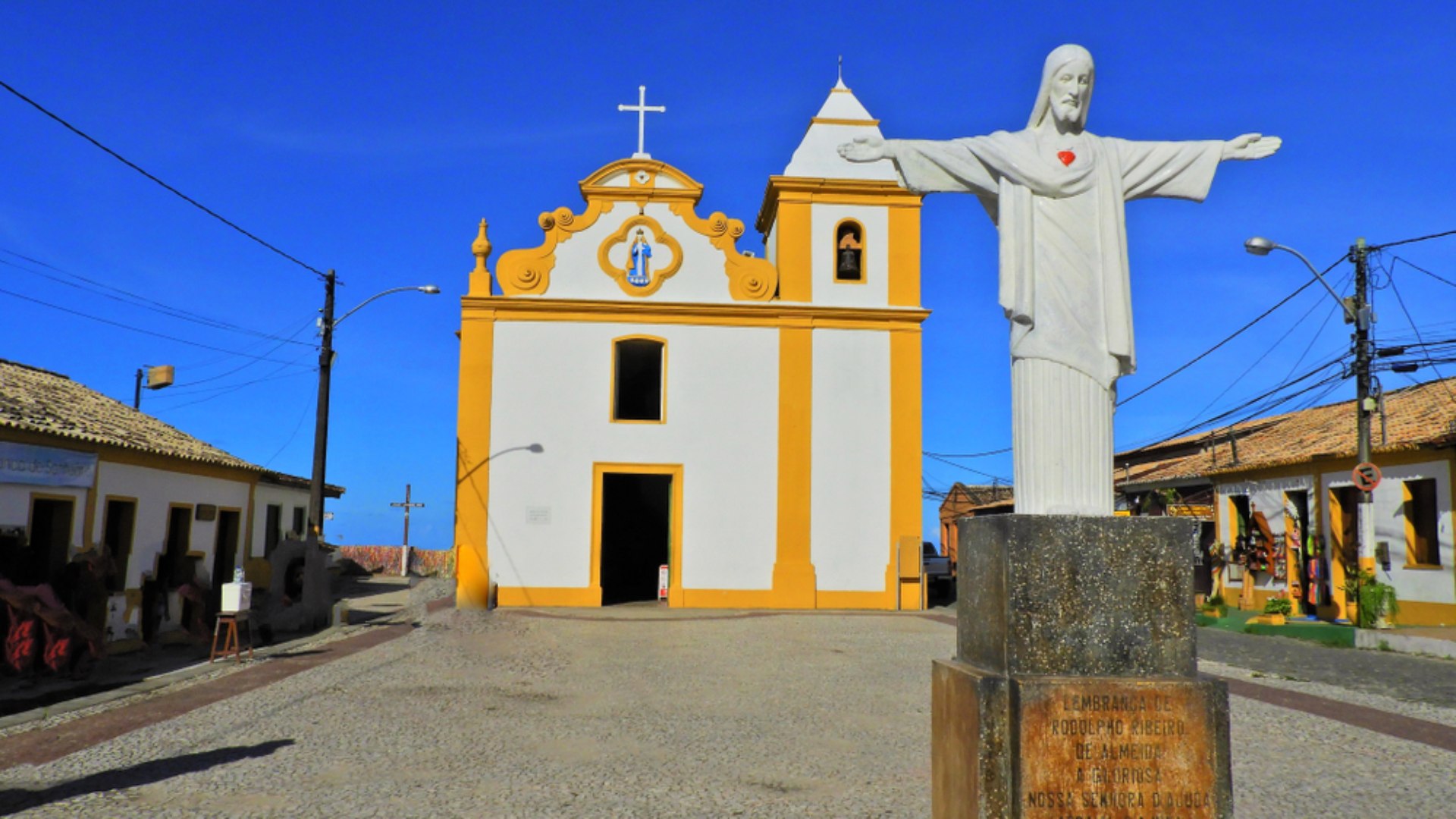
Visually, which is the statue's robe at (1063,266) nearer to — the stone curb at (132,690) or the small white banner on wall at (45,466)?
the stone curb at (132,690)

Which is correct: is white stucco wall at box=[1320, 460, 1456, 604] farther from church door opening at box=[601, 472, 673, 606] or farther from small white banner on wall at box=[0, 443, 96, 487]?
small white banner on wall at box=[0, 443, 96, 487]

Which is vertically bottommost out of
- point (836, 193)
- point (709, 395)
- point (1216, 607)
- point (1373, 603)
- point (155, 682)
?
point (155, 682)

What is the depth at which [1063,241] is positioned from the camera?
4.36m

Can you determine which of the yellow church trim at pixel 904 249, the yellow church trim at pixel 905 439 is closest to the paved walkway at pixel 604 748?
the yellow church trim at pixel 905 439

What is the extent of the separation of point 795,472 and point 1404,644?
969cm

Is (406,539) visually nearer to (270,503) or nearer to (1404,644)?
(270,503)

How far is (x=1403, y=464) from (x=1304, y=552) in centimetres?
350

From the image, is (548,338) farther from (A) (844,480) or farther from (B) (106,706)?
(B) (106,706)

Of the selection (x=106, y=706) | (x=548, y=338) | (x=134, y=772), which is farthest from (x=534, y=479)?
(x=134, y=772)

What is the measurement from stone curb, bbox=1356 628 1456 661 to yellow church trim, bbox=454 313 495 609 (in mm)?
13698

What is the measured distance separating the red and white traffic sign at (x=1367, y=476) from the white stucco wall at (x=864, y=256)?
332 inches

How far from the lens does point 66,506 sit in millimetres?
12562

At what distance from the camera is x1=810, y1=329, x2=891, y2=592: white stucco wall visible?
19.6 metres

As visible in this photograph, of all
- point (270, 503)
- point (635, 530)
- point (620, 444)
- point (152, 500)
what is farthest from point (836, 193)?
point (270, 503)
